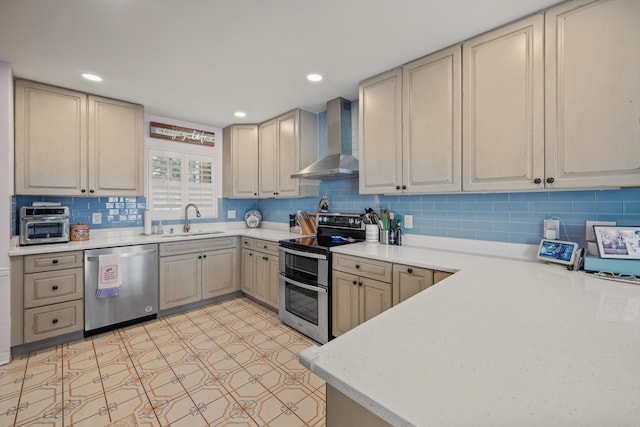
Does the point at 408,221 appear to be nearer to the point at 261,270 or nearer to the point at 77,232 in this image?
the point at 261,270

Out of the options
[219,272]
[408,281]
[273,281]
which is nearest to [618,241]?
[408,281]

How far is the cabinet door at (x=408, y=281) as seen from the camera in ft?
6.23

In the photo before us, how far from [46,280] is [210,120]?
2.52 meters

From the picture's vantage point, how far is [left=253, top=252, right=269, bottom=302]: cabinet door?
3.34 metres

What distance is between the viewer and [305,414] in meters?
1.74

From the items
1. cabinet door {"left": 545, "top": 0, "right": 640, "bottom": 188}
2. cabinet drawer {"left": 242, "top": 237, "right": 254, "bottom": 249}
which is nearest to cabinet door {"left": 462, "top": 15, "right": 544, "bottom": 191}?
cabinet door {"left": 545, "top": 0, "right": 640, "bottom": 188}

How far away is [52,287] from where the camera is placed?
2516 mm

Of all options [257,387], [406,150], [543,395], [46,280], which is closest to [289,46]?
[406,150]

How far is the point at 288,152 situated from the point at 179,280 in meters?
2.03

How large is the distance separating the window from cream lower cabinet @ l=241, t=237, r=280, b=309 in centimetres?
97

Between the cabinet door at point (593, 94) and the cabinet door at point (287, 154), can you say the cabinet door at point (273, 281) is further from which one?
A: the cabinet door at point (593, 94)

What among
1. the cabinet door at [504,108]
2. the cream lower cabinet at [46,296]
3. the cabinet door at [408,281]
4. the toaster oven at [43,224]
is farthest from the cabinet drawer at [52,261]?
the cabinet door at [504,108]

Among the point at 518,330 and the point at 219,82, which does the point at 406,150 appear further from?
the point at 219,82

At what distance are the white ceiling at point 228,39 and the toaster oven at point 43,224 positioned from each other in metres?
1.22
